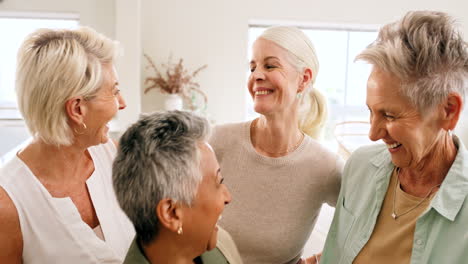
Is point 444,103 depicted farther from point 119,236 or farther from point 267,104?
point 119,236

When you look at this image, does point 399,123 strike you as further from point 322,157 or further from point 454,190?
point 322,157

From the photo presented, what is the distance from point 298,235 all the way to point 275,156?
0.32 metres

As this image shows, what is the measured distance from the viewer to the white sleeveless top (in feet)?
4.25

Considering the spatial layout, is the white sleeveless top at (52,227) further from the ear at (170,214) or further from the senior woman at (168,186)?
the ear at (170,214)

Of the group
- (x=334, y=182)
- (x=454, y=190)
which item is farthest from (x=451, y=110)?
(x=334, y=182)

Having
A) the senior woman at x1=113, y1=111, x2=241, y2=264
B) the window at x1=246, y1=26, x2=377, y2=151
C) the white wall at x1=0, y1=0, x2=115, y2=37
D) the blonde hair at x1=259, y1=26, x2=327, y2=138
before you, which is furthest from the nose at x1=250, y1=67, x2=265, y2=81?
the window at x1=246, y1=26, x2=377, y2=151

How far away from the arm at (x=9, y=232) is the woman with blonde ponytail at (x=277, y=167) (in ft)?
2.44

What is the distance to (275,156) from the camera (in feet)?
5.45

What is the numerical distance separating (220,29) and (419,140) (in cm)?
448

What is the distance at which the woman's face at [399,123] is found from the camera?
1131mm

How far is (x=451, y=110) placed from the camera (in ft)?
3.67

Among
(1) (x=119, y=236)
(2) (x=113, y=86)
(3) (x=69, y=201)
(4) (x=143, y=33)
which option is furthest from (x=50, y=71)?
(4) (x=143, y=33)

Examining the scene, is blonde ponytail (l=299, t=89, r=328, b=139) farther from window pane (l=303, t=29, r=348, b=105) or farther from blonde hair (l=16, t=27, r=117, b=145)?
window pane (l=303, t=29, r=348, b=105)

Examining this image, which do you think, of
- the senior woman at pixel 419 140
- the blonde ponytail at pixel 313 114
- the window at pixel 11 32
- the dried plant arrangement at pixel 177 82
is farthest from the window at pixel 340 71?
the senior woman at pixel 419 140
